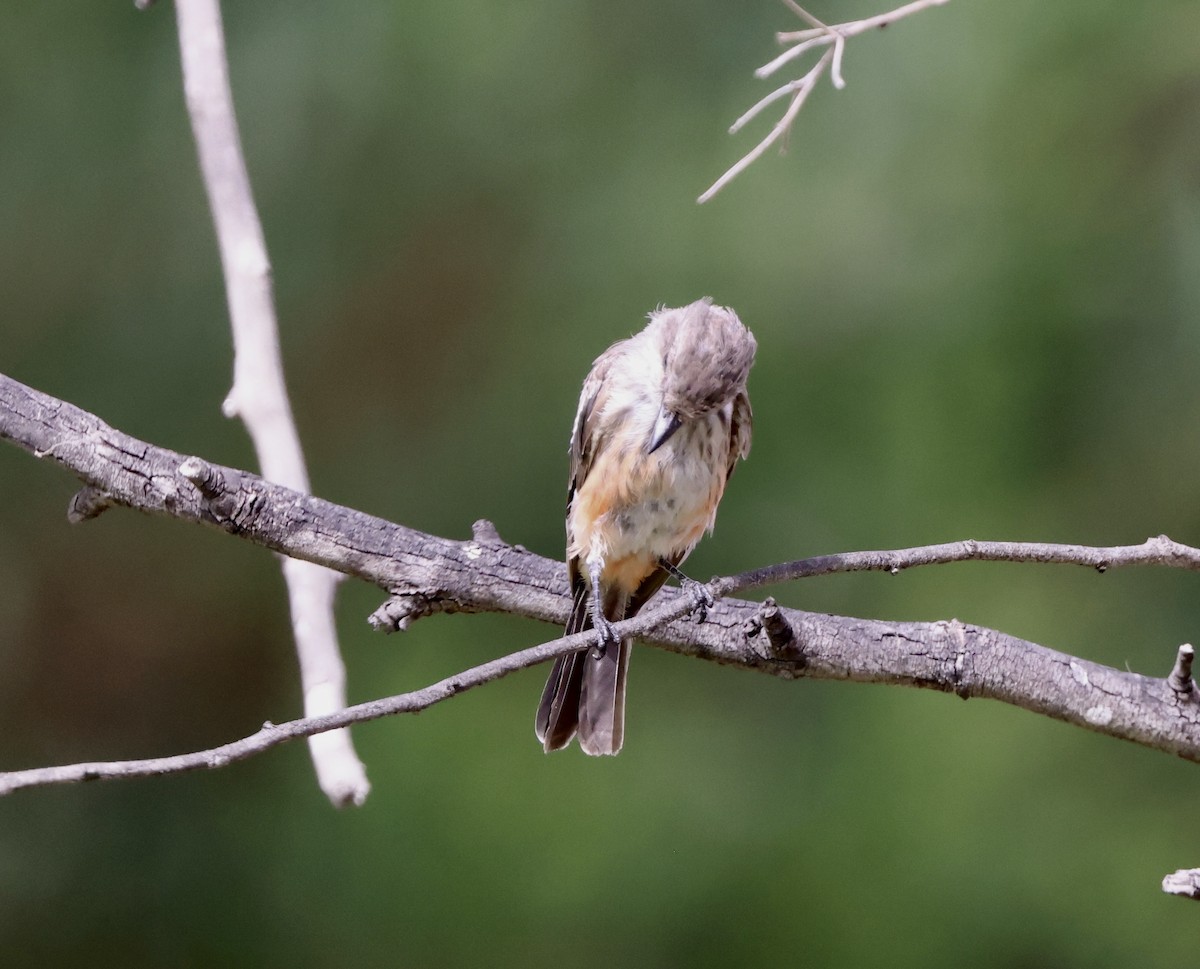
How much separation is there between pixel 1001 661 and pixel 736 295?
2.48 metres

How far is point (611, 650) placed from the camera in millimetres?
3529

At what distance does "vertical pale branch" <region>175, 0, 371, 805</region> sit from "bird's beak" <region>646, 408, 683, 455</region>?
2.81ft

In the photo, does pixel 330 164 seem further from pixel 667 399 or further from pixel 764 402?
pixel 667 399

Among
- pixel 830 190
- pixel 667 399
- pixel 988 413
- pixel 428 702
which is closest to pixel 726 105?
pixel 830 190

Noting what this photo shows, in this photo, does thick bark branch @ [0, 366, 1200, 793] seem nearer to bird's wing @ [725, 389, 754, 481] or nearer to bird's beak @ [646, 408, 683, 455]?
bird's beak @ [646, 408, 683, 455]

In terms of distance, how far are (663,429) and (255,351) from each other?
1054mm

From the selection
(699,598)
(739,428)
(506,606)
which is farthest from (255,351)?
(739,428)

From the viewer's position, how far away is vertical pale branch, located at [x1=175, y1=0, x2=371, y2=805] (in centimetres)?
236

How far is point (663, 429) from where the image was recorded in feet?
10.5

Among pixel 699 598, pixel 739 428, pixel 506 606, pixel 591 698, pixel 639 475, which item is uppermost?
pixel 739 428

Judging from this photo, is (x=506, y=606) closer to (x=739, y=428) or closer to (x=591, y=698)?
(x=591, y=698)

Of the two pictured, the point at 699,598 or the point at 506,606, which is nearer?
the point at 699,598

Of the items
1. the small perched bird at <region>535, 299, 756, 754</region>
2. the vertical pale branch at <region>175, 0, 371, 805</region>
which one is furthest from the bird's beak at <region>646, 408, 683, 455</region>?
the vertical pale branch at <region>175, 0, 371, 805</region>

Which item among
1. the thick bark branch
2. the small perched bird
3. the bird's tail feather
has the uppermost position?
the small perched bird
